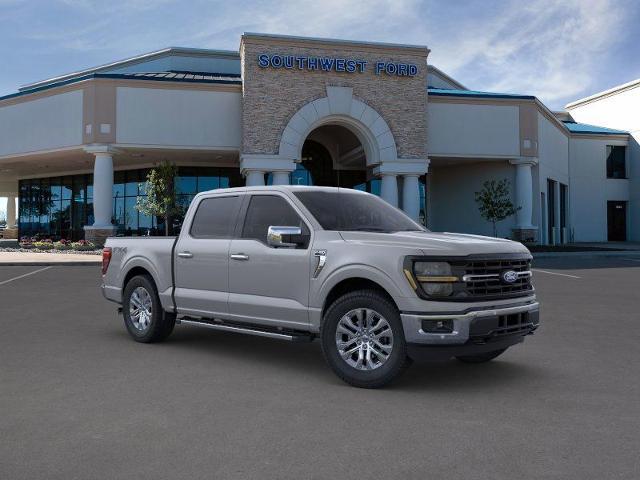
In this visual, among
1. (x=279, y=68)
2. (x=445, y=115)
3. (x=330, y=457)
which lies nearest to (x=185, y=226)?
(x=330, y=457)

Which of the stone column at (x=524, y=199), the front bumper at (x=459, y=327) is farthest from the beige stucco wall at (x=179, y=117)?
the front bumper at (x=459, y=327)

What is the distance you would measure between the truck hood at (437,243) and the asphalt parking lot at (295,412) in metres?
1.29

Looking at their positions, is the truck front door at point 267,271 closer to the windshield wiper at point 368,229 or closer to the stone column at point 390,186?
the windshield wiper at point 368,229

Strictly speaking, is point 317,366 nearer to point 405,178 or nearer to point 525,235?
point 405,178

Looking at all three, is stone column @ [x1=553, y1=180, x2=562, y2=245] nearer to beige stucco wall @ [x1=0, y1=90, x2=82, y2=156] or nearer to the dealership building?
the dealership building

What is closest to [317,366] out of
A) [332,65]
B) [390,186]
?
[390,186]

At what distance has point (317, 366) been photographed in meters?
6.87

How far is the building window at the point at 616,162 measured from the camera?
4706 centimetres

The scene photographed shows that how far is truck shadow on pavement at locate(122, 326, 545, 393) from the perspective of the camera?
607 cm

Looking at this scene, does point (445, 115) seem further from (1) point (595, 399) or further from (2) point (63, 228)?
(1) point (595, 399)

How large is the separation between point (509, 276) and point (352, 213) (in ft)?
6.28

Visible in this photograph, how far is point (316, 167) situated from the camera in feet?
131

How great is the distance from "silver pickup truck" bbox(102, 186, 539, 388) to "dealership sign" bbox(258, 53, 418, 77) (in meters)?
23.6

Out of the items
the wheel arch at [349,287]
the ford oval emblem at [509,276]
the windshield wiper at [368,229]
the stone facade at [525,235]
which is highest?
the stone facade at [525,235]
